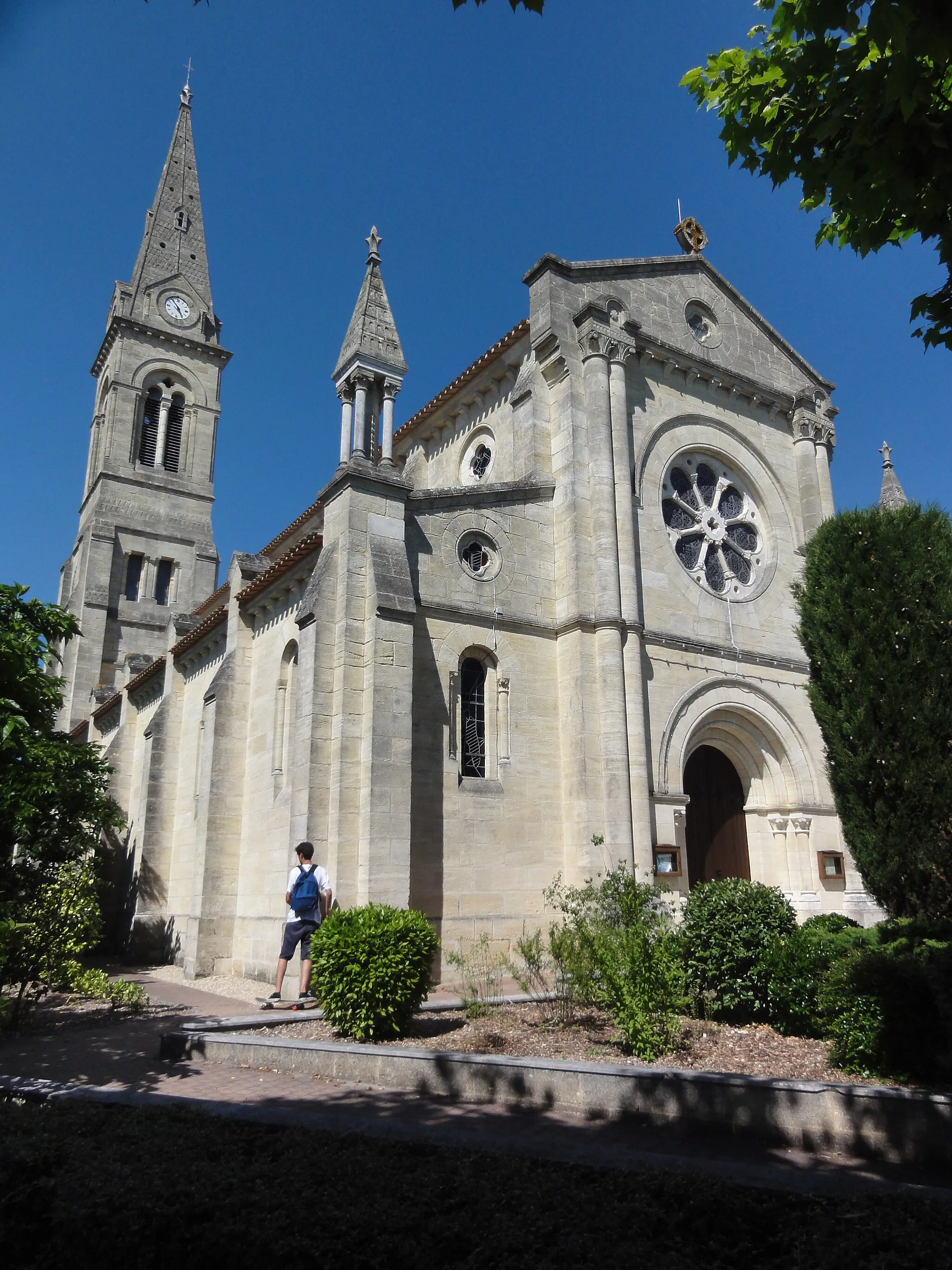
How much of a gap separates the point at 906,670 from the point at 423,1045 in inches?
302

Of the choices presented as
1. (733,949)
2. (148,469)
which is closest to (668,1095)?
(733,949)

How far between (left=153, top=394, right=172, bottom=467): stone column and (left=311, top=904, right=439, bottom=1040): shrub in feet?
106

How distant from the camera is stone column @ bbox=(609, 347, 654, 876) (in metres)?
15.0

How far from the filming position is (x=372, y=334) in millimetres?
14805

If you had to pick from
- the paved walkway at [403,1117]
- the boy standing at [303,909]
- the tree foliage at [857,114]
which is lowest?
the paved walkway at [403,1117]

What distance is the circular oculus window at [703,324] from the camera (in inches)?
781

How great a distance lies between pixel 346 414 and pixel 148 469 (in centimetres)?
2548

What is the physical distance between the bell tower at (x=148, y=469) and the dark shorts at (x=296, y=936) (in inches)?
944

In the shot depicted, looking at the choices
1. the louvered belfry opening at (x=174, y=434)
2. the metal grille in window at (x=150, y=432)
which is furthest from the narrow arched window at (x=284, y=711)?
the louvered belfry opening at (x=174, y=434)

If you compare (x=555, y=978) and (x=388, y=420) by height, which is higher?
(x=388, y=420)

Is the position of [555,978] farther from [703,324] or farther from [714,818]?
[703,324]

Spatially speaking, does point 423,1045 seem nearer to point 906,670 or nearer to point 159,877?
point 906,670

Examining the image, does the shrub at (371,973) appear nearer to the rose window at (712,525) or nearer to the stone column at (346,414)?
the stone column at (346,414)

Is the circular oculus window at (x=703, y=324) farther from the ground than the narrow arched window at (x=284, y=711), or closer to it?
farther from the ground
